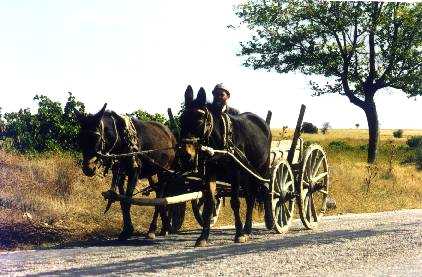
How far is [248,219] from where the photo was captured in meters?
10.6

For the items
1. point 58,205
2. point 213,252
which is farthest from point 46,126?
point 213,252

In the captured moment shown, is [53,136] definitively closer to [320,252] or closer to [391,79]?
[320,252]

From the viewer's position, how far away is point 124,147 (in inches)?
393

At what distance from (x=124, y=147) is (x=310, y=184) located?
4.25 metres

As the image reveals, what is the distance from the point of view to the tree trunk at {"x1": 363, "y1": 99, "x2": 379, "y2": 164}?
28938mm

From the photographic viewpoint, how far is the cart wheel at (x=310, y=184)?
11.7m

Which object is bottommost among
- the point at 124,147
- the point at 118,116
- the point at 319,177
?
the point at 319,177

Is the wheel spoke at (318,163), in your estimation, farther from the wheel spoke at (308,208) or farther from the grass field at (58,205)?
the grass field at (58,205)

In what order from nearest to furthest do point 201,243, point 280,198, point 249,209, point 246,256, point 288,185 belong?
1. point 246,256
2. point 201,243
3. point 249,209
4. point 280,198
5. point 288,185

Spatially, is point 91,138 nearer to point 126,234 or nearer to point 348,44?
point 126,234

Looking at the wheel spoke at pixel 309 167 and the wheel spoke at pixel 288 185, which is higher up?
the wheel spoke at pixel 309 167

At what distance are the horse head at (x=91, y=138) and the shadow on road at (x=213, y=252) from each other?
1609 millimetres

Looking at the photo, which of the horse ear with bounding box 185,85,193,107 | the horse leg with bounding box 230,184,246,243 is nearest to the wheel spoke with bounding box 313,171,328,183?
the horse leg with bounding box 230,184,246,243

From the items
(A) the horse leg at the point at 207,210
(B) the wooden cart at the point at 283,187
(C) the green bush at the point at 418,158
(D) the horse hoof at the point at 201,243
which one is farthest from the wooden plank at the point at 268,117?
(C) the green bush at the point at 418,158
